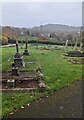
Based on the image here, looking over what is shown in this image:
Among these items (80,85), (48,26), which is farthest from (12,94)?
(48,26)

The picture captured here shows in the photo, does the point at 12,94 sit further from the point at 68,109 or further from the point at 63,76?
the point at 63,76

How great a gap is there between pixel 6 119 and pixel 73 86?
23.8ft

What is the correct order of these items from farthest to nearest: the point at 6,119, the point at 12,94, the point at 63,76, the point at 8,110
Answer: the point at 63,76 → the point at 12,94 → the point at 8,110 → the point at 6,119

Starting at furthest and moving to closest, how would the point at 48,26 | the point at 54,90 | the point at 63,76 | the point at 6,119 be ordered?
the point at 48,26, the point at 63,76, the point at 54,90, the point at 6,119

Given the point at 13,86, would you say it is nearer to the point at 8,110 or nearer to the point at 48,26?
the point at 8,110

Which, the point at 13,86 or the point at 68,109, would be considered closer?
the point at 68,109

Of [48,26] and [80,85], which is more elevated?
[48,26]

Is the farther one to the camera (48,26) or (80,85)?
(48,26)

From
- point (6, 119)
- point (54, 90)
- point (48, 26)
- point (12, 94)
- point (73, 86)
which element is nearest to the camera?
point (6, 119)

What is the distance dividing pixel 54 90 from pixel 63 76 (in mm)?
5030

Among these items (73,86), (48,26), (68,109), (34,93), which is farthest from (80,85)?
(48,26)

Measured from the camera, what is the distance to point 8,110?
12.6m

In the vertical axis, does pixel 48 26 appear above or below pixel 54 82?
above

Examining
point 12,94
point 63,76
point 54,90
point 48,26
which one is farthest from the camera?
point 48,26
